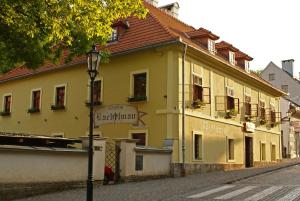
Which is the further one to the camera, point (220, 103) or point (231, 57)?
point (231, 57)

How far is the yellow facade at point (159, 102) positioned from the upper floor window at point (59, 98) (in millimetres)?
280

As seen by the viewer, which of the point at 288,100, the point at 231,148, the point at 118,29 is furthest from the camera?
the point at 288,100

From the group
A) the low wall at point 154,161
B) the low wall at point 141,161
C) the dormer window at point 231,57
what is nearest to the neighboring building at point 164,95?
the dormer window at point 231,57

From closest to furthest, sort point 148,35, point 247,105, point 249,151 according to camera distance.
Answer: point 148,35 → point 247,105 → point 249,151

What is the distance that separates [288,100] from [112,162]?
34.6 meters

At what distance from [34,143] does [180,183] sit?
5640 millimetres

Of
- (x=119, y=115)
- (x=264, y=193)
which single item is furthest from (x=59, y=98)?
(x=264, y=193)

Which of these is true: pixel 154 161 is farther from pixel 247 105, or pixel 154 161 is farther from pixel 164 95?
pixel 247 105

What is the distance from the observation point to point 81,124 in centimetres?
2588

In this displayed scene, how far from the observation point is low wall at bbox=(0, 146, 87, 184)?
45.9 ft

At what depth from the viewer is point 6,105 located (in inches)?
1287

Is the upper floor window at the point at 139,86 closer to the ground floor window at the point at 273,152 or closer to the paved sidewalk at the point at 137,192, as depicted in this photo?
the paved sidewalk at the point at 137,192

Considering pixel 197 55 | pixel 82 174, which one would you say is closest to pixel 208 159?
pixel 197 55

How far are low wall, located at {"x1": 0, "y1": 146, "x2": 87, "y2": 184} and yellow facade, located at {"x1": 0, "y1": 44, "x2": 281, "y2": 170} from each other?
649 cm
